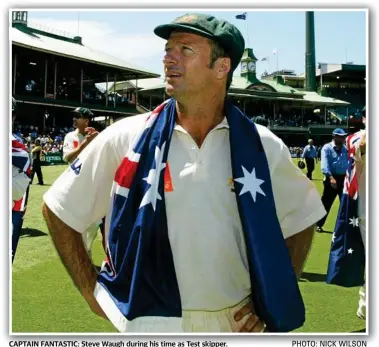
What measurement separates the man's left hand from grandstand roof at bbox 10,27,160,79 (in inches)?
1082

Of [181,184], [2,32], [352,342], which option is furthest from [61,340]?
[2,32]

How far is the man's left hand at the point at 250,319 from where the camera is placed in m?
2.17

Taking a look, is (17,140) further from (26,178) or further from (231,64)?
(231,64)

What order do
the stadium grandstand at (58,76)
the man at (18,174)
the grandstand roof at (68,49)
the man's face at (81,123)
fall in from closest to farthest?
the man at (18,174) → the man's face at (81,123) → the grandstand roof at (68,49) → the stadium grandstand at (58,76)

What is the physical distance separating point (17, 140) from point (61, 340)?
2.87 m

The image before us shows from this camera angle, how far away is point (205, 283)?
6.89ft

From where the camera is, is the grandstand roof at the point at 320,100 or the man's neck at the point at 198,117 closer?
the man's neck at the point at 198,117

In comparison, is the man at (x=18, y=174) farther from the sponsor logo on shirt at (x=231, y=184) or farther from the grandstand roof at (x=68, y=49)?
the grandstand roof at (x=68, y=49)

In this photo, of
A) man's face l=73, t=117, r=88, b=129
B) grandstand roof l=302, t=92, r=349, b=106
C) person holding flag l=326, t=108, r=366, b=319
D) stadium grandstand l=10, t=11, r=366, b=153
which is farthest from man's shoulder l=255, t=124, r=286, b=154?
grandstand roof l=302, t=92, r=349, b=106

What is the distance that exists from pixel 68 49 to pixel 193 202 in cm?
3272

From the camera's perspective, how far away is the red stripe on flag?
2.08m

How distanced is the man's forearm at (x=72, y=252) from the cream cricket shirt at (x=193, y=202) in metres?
0.05

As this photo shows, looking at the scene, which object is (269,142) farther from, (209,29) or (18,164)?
(18,164)

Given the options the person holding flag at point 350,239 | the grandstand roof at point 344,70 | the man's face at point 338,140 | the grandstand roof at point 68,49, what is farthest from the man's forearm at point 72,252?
the grandstand roof at point 344,70
